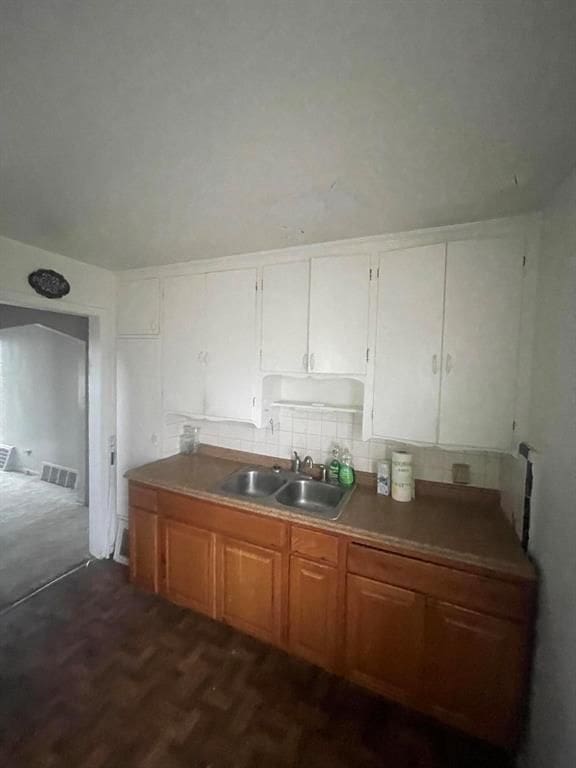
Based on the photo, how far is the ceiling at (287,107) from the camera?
0.67m

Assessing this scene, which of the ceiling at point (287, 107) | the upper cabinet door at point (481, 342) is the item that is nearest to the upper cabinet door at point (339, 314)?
the ceiling at point (287, 107)

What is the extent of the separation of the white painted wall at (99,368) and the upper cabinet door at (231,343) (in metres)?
0.94

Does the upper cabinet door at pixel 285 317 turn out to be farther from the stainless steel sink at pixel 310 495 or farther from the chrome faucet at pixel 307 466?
→ the stainless steel sink at pixel 310 495

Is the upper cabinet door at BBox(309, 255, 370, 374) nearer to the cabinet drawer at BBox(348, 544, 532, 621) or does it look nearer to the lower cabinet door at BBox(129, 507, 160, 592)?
the cabinet drawer at BBox(348, 544, 532, 621)

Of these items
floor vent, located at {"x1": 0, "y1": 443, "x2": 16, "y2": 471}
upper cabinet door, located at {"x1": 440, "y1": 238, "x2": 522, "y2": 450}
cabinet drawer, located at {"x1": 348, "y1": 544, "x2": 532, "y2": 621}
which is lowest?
floor vent, located at {"x1": 0, "y1": 443, "x2": 16, "y2": 471}

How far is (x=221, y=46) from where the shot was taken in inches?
28.8

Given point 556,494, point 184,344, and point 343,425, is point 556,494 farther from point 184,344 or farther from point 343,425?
point 184,344

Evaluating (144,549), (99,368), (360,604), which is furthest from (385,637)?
(99,368)

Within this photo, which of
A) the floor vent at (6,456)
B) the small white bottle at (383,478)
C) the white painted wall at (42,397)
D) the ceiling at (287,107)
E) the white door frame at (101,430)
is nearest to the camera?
the ceiling at (287,107)

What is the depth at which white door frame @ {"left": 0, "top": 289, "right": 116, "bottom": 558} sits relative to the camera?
2576 millimetres

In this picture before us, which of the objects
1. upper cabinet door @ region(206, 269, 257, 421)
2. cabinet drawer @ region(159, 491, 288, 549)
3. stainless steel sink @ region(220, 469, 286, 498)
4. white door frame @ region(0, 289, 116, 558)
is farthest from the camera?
white door frame @ region(0, 289, 116, 558)

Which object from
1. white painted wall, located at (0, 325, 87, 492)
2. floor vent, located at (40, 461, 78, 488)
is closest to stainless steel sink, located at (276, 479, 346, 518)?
white painted wall, located at (0, 325, 87, 492)

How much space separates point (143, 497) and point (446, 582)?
1832mm

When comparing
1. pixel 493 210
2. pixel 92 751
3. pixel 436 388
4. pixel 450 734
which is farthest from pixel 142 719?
pixel 493 210
